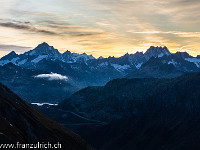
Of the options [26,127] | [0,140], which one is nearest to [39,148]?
[26,127]

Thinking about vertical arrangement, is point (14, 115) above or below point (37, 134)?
above

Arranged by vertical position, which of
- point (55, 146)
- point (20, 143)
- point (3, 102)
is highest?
point (3, 102)

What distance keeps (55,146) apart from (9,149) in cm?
6824

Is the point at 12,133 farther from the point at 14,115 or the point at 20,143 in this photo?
the point at 14,115

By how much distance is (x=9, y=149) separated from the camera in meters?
134

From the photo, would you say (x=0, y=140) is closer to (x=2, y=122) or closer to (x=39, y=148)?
(x=2, y=122)

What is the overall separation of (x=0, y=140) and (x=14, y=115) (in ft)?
176

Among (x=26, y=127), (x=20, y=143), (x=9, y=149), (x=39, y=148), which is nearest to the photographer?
(x=9, y=149)

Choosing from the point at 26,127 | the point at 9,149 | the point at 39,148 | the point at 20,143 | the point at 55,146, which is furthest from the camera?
the point at 55,146

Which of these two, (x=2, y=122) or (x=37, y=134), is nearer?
(x=2, y=122)

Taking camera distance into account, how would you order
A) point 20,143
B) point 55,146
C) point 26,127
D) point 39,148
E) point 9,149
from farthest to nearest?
point 55,146, point 26,127, point 39,148, point 20,143, point 9,149

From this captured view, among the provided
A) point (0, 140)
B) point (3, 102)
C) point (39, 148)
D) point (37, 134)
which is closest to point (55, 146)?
point (37, 134)

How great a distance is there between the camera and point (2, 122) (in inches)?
6363

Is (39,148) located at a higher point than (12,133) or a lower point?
lower
